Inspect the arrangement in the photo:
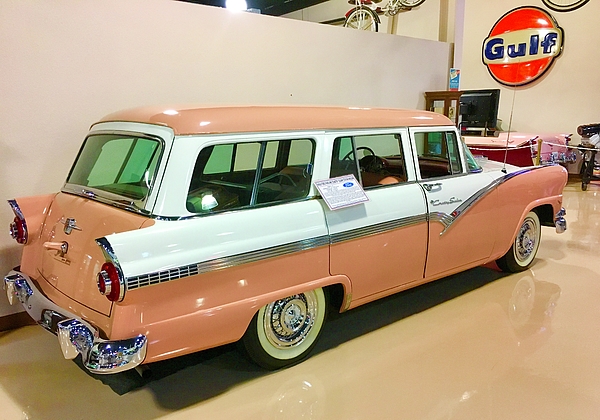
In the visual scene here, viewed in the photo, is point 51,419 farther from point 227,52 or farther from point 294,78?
point 294,78

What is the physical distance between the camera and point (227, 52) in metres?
4.47

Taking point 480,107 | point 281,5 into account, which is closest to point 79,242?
point 480,107

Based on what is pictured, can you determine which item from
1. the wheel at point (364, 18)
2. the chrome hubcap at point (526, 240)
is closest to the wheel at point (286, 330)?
the chrome hubcap at point (526, 240)

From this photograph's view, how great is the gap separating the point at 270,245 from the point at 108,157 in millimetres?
1126

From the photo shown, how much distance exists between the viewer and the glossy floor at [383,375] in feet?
8.02

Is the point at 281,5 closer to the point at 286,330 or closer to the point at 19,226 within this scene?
the point at 19,226

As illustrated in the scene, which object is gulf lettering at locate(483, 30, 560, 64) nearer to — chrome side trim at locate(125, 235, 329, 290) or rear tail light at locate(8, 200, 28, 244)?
chrome side trim at locate(125, 235, 329, 290)

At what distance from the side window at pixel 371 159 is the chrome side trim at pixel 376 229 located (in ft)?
0.90

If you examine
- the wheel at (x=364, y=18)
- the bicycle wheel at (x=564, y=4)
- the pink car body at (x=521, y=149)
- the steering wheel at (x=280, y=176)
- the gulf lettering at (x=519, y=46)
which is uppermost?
the bicycle wheel at (x=564, y=4)

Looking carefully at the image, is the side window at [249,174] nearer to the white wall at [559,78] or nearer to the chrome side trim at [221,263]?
the chrome side trim at [221,263]

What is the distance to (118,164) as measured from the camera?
112 inches

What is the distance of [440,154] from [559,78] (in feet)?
26.1

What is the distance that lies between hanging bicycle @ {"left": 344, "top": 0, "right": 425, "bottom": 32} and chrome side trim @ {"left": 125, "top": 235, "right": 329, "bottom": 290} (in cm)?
657

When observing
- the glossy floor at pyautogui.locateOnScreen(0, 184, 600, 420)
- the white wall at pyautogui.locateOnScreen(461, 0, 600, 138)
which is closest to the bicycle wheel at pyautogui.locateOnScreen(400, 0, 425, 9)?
the white wall at pyautogui.locateOnScreen(461, 0, 600, 138)
